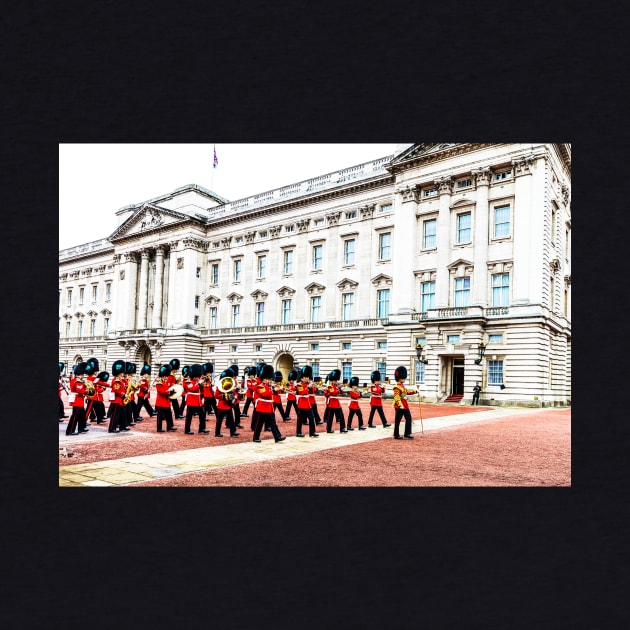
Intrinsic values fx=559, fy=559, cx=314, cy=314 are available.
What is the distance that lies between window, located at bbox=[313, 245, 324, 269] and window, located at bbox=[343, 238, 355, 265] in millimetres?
2054

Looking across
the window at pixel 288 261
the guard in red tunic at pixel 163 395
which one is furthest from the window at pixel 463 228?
the guard in red tunic at pixel 163 395

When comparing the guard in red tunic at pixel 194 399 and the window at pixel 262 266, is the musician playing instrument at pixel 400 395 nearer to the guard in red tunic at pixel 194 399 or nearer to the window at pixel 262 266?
the guard in red tunic at pixel 194 399

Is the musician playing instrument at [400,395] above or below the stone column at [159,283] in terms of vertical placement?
below

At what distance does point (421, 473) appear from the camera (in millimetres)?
9430

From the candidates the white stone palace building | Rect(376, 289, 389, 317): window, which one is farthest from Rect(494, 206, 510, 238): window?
Rect(376, 289, 389, 317): window

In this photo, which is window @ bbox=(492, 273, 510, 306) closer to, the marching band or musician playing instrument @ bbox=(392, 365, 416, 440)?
the marching band

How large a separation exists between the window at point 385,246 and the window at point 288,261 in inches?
315

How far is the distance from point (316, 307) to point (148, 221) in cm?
2024

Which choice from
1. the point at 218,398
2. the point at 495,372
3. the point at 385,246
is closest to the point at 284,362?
the point at 385,246

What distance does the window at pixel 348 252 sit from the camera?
3997cm

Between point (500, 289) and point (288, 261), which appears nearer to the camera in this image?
point (500, 289)

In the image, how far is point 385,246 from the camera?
1503 inches

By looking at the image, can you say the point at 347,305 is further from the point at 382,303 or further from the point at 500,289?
the point at 500,289

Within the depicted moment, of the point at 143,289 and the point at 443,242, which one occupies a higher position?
the point at 443,242
